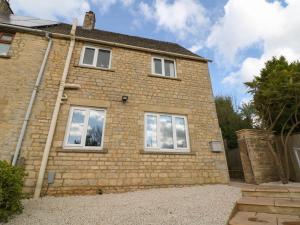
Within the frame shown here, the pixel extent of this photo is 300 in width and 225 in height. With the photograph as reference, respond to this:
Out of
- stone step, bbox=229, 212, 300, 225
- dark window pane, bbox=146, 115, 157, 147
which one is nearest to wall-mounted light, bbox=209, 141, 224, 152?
dark window pane, bbox=146, 115, 157, 147

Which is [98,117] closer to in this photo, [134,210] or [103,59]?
[103,59]

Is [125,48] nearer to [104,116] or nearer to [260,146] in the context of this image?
[104,116]

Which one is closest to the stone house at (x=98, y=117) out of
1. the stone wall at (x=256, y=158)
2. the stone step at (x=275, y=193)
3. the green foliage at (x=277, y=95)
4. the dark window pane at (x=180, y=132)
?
the dark window pane at (x=180, y=132)

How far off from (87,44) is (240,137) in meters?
7.78

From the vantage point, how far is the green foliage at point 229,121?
13236 millimetres

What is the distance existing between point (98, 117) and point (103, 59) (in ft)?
9.23

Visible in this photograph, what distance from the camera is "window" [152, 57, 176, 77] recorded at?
8.55 meters

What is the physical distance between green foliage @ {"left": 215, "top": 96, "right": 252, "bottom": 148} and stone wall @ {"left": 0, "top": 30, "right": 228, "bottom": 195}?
248 inches

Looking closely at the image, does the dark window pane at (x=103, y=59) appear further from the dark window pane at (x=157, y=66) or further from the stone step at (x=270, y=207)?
the stone step at (x=270, y=207)

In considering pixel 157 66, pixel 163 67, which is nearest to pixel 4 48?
pixel 157 66

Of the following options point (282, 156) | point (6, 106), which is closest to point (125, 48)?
point (6, 106)

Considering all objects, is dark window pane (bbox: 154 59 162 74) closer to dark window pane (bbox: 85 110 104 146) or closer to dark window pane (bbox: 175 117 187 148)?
dark window pane (bbox: 175 117 187 148)

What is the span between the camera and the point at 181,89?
8.16 meters

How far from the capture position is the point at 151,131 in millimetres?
7066
